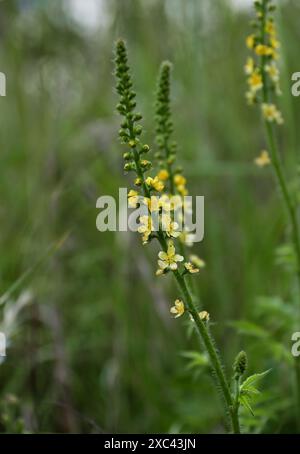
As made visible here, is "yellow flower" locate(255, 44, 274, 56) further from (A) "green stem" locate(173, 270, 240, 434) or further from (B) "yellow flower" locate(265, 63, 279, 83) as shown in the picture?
(A) "green stem" locate(173, 270, 240, 434)

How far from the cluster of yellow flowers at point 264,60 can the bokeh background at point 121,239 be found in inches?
41.0

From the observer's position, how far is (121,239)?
5.07 m

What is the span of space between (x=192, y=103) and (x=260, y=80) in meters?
2.82

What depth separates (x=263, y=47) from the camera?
341cm

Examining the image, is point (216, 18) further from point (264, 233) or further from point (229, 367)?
point (229, 367)

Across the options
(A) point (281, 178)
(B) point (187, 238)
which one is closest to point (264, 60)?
(A) point (281, 178)

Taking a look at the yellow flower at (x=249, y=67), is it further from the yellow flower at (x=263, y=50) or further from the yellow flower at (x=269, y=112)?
the yellow flower at (x=269, y=112)

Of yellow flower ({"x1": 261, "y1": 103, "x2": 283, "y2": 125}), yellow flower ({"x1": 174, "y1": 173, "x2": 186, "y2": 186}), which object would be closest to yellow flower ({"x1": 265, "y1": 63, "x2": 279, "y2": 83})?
yellow flower ({"x1": 261, "y1": 103, "x2": 283, "y2": 125})

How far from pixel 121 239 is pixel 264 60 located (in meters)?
2.08

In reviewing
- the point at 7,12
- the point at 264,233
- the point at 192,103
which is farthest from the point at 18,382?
the point at 7,12

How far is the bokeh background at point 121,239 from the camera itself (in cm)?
443

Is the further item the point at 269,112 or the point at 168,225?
the point at 269,112

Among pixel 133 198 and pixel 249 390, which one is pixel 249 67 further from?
pixel 249 390
